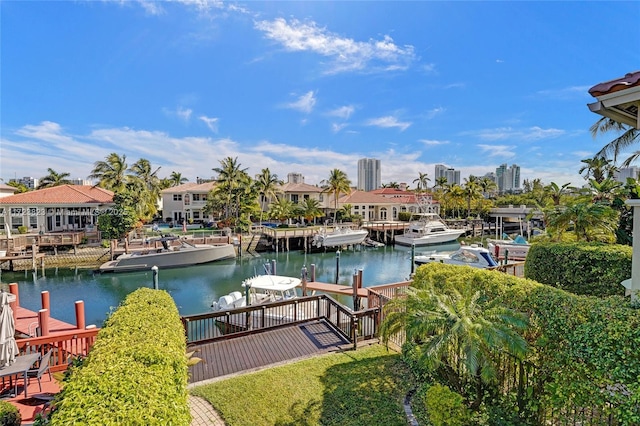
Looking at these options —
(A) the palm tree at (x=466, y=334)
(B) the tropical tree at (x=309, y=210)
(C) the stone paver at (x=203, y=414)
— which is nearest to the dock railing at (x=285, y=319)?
(C) the stone paver at (x=203, y=414)

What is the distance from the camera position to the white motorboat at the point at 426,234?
38281mm

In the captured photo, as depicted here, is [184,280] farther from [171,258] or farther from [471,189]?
[471,189]

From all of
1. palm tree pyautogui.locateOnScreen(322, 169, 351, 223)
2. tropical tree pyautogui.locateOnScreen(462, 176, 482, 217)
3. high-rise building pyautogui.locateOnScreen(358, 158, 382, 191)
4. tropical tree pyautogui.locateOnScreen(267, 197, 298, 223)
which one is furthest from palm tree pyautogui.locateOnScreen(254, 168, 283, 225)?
high-rise building pyautogui.locateOnScreen(358, 158, 382, 191)

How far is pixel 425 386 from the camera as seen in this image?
5.66m

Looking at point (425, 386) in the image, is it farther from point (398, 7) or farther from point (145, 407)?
point (398, 7)

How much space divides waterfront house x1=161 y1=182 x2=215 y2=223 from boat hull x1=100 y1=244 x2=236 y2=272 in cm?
2009

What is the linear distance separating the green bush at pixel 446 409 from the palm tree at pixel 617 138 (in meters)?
13.1

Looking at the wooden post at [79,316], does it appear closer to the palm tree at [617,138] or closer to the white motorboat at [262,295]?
the white motorboat at [262,295]

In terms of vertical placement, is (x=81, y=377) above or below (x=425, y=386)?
above

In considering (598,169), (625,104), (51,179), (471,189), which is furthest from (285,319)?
(51,179)

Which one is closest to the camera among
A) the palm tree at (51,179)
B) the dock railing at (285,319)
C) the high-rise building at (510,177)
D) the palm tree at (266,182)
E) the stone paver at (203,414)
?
the stone paver at (203,414)

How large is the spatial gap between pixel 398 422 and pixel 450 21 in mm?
14388

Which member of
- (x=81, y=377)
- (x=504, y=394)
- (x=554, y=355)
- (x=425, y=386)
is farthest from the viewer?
(x=425, y=386)

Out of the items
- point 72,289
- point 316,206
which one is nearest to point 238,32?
point 72,289
